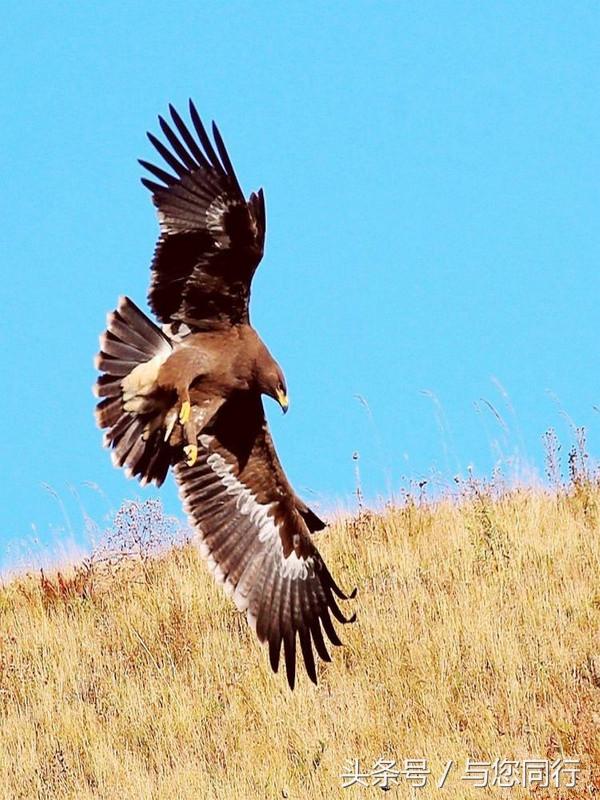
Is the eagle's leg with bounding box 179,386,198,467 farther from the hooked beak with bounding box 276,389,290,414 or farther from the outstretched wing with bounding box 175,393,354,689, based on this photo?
the hooked beak with bounding box 276,389,290,414

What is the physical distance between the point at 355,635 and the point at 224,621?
111cm

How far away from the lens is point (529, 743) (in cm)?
931

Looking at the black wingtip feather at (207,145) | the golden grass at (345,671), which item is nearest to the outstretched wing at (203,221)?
the black wingtip feather at (207,145)

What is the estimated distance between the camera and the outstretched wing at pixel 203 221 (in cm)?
916

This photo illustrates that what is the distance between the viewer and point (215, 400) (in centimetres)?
977

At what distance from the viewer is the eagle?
9289 millimetres

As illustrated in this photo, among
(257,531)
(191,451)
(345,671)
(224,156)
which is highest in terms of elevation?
(224,156)

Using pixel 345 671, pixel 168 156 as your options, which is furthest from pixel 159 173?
pixel 345 671

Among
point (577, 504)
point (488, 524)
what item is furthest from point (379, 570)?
point (577, 504)

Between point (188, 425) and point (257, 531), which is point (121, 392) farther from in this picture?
point (257, 531)

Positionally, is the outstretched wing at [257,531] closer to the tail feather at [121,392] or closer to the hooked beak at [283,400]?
the hooked beak at [283,400]

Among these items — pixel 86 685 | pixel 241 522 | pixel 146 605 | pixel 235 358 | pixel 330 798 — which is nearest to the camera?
pixel 330 798

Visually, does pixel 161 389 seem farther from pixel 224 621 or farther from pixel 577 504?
pixel 577 504

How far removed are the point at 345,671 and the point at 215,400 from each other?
1.94 metres
